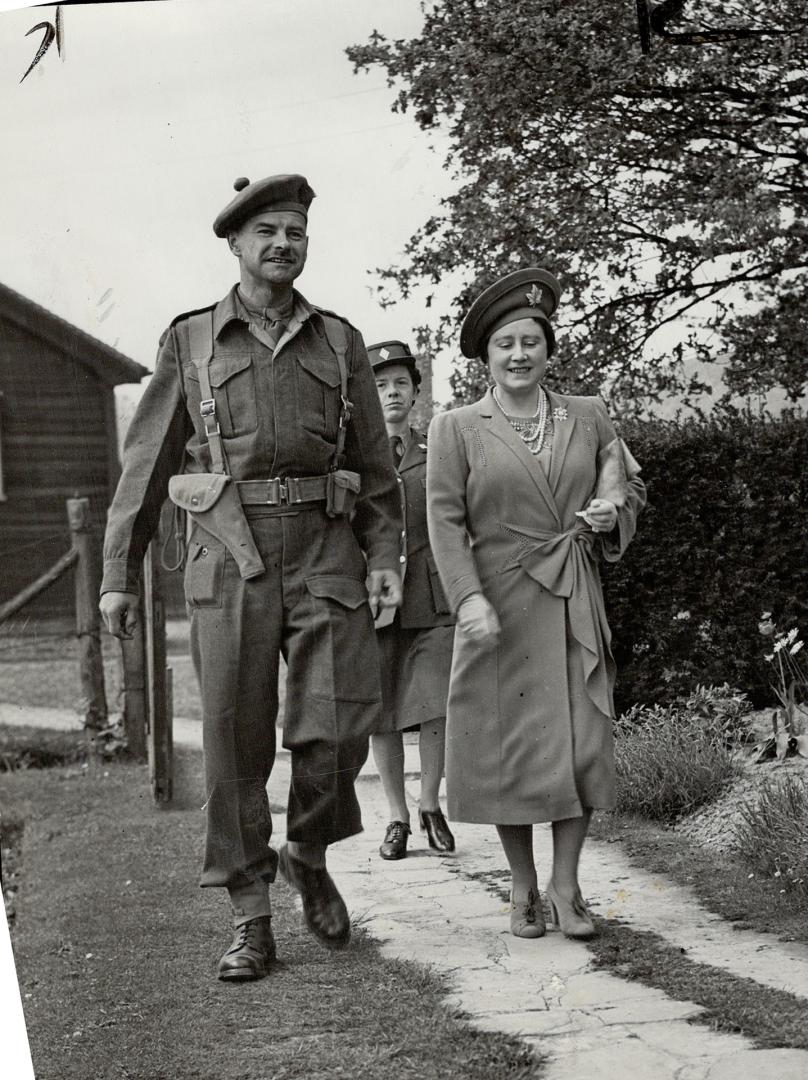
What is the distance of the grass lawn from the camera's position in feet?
9.11

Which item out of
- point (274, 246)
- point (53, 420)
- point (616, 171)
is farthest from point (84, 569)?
point (616, 171)

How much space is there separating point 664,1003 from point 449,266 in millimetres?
1698

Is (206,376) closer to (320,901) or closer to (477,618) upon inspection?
(477,618)

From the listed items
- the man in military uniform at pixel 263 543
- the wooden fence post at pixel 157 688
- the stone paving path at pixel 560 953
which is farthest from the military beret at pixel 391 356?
the stone paving path at pixel 560 953

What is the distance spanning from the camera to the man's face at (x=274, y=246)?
307cm

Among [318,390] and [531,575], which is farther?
[531,575]

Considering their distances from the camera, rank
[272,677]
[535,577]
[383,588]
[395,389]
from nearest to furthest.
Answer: [272,677]
[383,588]
[535,577]
[395,389]

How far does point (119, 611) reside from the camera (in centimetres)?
323

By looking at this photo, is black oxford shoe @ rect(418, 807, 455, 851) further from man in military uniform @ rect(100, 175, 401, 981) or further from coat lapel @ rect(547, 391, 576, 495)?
coat lapel @ rect(547, 391, 576, 495)

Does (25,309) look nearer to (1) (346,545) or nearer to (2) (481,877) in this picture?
(1) (346,545)

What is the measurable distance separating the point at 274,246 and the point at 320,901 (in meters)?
1.41

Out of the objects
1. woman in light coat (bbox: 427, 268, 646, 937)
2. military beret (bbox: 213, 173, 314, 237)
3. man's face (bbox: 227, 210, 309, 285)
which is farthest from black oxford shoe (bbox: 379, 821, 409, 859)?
military beret (bbox: 213, 173, 314, 237)

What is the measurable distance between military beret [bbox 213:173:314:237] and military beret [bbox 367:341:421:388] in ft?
1.20

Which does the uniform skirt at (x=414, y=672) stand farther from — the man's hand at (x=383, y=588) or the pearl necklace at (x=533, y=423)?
the pearl necklace at (x=533, y=423)
